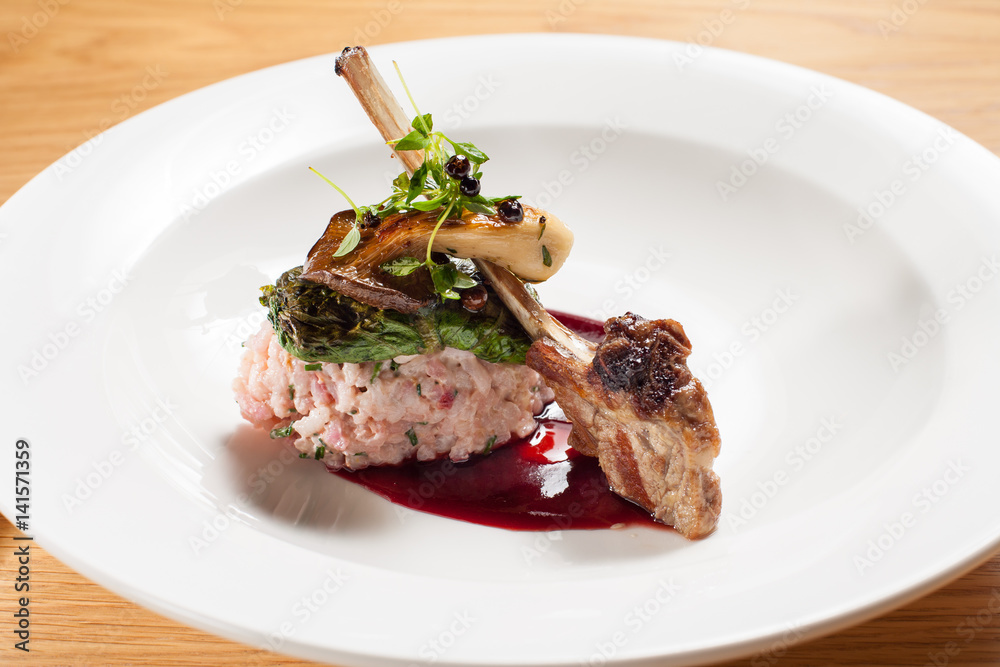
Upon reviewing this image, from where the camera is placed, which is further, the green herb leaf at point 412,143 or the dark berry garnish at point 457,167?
the green herb leaf at point 412,143

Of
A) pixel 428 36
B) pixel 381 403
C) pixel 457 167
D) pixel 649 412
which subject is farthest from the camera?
pixel 428 36

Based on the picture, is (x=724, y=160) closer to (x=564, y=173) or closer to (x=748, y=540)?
(x=564, y=173)

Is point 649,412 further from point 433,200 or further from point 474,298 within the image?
point 433,200

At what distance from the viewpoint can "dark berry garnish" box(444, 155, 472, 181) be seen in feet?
8.19

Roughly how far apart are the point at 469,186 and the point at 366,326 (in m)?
0.52

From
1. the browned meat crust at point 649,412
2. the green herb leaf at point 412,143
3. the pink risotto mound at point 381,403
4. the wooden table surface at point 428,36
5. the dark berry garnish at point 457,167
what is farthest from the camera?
the wooden table surface at point 428,36

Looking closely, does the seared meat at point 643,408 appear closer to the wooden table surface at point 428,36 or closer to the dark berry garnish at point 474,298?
the dark berry garnish at point 474,298

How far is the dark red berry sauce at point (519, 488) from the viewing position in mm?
2623

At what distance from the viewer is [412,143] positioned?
8.54 feet

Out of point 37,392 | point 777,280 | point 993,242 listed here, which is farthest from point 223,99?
point 993,242

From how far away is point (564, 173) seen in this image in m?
3.93

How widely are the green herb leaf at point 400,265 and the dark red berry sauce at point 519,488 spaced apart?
709 mm

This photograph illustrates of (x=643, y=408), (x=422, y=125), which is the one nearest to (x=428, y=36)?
(x=422, y=125)

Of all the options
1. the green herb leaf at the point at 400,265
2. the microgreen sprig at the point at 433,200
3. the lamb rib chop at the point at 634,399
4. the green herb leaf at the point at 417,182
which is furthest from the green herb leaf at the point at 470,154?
the green herb leaf at the point at 400,265
